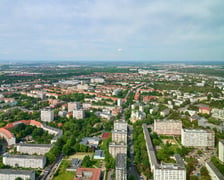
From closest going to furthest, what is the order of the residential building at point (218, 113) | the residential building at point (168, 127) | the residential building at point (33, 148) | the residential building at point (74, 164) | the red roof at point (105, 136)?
1. the residential building at point (74, 164)
2. the residential building at point (33, 148)
3. the red roof at point (105, 136)
4. the residential building at point (168, 127)
5. the residential building at point (218, 113)

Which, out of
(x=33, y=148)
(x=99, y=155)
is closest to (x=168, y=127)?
(x=99, y=155)

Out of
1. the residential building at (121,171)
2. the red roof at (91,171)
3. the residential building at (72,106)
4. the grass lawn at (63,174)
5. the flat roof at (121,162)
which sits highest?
the residential building at (72,106)

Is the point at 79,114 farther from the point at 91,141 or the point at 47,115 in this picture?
the point at 91,141

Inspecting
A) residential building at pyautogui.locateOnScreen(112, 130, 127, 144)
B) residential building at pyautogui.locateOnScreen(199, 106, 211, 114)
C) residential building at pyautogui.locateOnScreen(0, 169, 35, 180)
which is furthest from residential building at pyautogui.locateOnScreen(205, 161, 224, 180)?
residential building at pyautogui.locateOnScreen(199, 106, 211, 114)

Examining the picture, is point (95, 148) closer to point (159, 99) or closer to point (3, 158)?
point (3, 158)

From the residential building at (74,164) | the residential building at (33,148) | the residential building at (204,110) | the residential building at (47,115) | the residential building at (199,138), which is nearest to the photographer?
the residential building at (74,164)

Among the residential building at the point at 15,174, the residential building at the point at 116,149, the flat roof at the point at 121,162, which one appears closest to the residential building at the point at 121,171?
the flat roof at the point at 121,162

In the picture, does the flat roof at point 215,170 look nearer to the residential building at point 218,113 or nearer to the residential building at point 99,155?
the residential building at point 99,155
